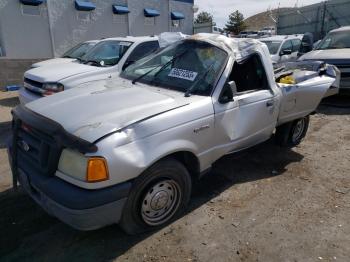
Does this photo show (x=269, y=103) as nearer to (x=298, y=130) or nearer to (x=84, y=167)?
(x=298, y=130)

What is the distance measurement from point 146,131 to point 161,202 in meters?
0.79

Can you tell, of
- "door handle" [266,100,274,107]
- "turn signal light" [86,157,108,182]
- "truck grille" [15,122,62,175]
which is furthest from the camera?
"door handle" [266,100,274,107]

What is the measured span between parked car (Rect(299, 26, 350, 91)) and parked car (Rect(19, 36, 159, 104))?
4.33m

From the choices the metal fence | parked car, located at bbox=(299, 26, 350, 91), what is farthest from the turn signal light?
the metal fence

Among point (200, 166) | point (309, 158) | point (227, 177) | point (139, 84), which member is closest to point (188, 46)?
point (139, 84)

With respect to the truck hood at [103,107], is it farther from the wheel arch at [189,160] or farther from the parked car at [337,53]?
the parked car at [337,53]

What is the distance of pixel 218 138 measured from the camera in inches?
138

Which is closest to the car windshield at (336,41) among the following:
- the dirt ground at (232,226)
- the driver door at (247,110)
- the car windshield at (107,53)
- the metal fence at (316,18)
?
the dirt ground at (232,226)

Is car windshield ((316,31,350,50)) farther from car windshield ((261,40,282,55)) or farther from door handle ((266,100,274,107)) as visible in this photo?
door handle ((266,100,274,107))

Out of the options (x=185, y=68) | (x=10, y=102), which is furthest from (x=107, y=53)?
(x=185, y=68)

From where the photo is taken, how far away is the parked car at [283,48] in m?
10.9

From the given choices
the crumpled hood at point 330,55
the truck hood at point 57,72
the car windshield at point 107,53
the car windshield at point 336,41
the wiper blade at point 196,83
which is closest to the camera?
the wiper blade at point 196,83

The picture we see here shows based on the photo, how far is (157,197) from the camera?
3.11m

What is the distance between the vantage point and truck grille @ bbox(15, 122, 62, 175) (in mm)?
2709
